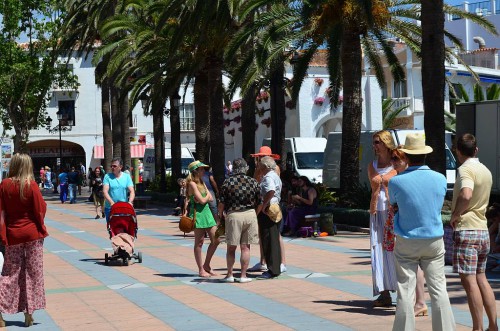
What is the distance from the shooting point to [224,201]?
1255 cm

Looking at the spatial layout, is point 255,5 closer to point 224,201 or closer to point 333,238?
point 333,238

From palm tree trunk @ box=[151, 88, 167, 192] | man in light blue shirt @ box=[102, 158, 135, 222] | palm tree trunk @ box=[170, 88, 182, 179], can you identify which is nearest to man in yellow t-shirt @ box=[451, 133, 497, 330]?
man in light blue shirt @ box=[102, 158, 135, 222]

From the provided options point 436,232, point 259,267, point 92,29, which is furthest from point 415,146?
point 92,29

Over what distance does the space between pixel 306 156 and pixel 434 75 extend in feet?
49.9

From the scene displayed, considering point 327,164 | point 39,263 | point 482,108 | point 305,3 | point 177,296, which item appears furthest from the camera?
point 327,164

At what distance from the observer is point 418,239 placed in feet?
25.4

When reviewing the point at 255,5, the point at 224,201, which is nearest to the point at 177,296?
the point at 224,201

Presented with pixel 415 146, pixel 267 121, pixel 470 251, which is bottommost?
pixel 470 251

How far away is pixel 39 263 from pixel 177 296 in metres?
2.24

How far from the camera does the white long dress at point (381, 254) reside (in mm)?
9945

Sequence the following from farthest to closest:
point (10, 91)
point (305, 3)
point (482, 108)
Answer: point (10, 91), point (482, 108), point (305, 3)

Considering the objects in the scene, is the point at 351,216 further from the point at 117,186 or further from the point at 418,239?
the point at 418,239

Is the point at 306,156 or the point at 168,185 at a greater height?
the point at 306,156

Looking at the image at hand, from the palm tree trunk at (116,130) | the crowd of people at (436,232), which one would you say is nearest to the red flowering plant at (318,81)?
the palm tree trunk at (116,130)
